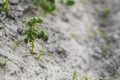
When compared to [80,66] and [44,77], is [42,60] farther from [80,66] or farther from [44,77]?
[80,66]

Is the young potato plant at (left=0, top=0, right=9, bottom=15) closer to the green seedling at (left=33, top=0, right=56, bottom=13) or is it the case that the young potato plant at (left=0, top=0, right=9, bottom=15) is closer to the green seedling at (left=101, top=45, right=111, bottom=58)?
the green seedling at (left=33, top=0, right=56, bottom=13)

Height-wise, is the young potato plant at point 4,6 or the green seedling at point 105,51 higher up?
the young potato plant at point 4,6

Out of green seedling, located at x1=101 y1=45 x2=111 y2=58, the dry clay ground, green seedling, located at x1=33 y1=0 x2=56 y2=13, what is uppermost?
green seedling, located at x1=33 y1=0 x2=56 y2=13

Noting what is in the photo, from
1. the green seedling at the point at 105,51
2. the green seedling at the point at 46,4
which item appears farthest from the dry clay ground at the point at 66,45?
the green seedling at the point at 46,4

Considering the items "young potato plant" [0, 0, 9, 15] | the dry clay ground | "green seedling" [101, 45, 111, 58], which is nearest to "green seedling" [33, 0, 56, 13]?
the dry clay ground

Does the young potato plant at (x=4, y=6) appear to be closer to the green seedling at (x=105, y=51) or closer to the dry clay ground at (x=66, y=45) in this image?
the dry clay ground at (x=66, y=45)

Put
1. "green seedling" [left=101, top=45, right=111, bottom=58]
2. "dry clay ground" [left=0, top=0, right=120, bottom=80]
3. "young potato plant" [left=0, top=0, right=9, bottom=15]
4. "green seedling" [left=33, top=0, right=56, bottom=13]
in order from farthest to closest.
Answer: "green seedling" [left=101, top=45, right=111, bottom=58]
"green seedling" [left=33, top=0, right=56, bottom=13]
"young potato plant" [left=0, top=0, right=9, bottom=15]
"dry clay ground" [left=0, top=0, right=120, bottom=80]

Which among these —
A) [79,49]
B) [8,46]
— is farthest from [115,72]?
[8,46]

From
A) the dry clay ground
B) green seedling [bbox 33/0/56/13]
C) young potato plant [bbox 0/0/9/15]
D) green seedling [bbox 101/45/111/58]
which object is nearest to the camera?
the dry clay ground

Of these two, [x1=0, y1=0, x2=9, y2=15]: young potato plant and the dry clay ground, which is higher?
[x1=0, y1=0, x2=9, y2=15]: young potato plant
